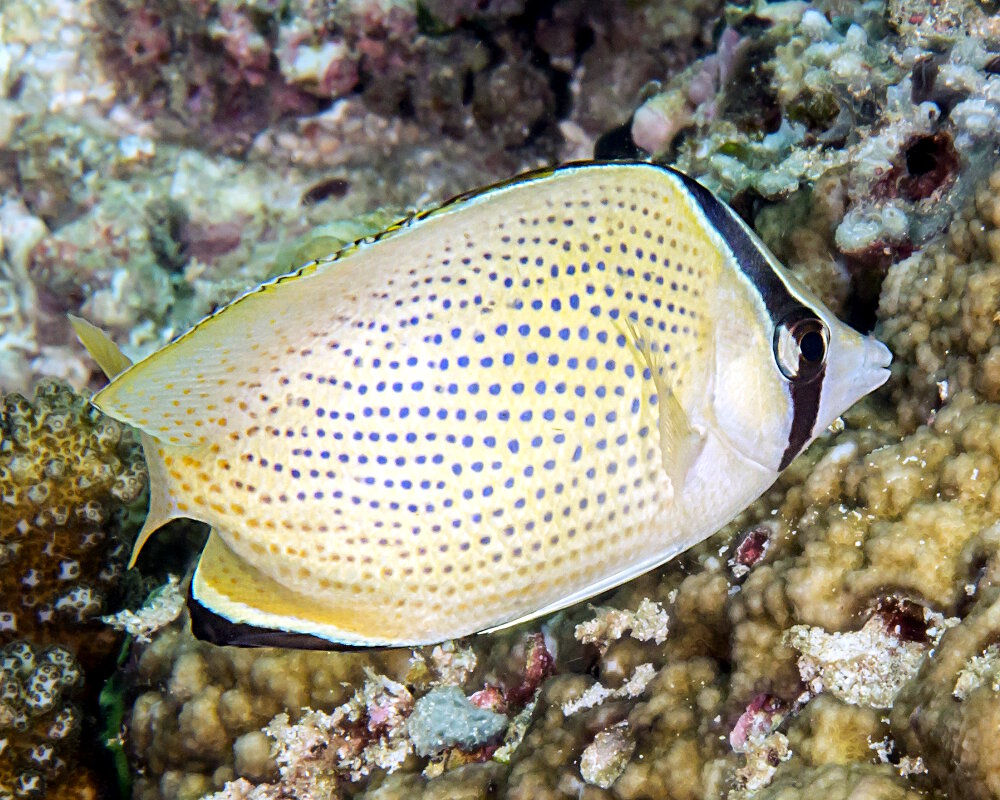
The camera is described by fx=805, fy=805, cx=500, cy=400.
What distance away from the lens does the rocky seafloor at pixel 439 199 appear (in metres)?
2.24

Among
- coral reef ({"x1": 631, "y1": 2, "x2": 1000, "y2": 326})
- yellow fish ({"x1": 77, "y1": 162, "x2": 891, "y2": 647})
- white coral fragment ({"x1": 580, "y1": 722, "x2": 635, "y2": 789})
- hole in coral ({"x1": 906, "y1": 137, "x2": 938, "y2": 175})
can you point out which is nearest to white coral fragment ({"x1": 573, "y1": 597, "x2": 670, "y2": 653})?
white coral fragment ({"x1": 580, "y1": 722, "x2": 635, "y2": 789})

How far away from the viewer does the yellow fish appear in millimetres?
1978

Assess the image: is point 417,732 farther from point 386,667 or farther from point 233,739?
point 233,739

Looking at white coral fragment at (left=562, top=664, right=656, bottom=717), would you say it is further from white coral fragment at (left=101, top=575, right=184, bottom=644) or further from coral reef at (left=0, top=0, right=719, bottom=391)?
coral reef at (left=0, top=0, right=719, bottom=391)

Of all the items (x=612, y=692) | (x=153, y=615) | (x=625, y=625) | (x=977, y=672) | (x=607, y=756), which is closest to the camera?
(x=977, y=672)

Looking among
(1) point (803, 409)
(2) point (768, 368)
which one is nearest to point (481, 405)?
(2) point (768, 368)

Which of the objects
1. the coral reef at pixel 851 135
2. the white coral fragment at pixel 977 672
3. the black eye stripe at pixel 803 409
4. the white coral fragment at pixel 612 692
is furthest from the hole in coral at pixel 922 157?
the white coral fragment at pixel 612 692

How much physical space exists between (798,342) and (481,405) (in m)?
0.82

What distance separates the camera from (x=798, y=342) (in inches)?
80.7

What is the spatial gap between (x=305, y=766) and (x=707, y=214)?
2.42 meters

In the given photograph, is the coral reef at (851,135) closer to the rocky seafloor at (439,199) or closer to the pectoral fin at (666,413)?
the rocky seafloor at (439,199)

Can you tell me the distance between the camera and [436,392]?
6.50 feet

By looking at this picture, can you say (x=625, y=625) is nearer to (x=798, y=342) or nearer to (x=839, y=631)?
(x=839, y=631)

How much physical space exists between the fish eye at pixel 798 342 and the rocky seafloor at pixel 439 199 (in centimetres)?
56
